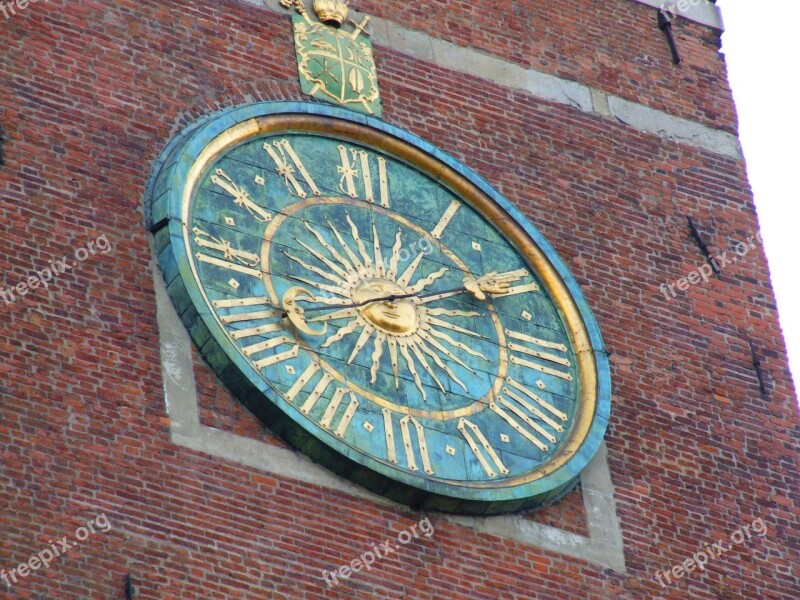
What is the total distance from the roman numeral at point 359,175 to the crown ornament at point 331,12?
4.08ft

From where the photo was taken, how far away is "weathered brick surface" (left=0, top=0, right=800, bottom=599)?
17.6 meters

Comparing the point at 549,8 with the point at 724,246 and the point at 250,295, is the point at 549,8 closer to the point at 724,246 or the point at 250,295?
the point at 724,246

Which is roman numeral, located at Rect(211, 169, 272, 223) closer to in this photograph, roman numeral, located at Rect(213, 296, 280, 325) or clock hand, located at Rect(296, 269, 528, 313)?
roman numeral, located at Rect(213, 296, 280, 325)

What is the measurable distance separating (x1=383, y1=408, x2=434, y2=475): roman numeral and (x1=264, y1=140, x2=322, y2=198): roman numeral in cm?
187

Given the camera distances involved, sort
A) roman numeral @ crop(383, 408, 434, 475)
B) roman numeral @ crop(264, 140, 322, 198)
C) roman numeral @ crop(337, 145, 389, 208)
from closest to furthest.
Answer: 1. roman numeral @ crop(383, 408, 434, 475)
2. roman numeral @ crop(264, 140, 322, 198)
3. roman numeral @ crop(337, 145, 389, 208)

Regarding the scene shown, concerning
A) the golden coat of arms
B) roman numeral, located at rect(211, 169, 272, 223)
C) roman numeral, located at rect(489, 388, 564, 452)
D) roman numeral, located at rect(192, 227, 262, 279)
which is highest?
the golden coat of arms

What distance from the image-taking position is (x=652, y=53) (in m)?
22.7

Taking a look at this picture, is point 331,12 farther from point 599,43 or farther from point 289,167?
point 599,43

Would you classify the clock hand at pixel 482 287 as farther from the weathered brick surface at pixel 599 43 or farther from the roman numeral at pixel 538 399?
the weathered brick surface at pixel 599 43

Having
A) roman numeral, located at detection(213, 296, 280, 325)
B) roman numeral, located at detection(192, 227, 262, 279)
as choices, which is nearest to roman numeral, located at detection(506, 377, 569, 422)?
roman numeral, located at detection(213, 296, 280, 325)

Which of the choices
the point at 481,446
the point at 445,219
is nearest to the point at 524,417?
the point at 481,446

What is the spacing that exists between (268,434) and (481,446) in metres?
1.60

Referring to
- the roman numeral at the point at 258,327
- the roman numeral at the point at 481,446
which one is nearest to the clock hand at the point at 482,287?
the roman numeral at the point at 258,327

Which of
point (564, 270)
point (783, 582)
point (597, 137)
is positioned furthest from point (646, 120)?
point (783, 582)
